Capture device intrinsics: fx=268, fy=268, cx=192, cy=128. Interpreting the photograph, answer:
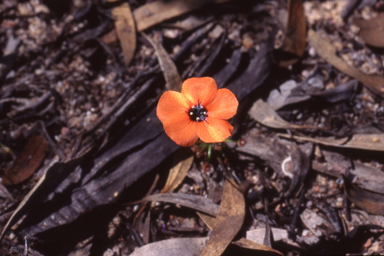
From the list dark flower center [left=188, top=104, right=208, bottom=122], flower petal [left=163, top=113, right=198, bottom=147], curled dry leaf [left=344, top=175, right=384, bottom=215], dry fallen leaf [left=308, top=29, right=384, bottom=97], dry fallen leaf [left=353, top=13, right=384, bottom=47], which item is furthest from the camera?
dry fallen leaf [left=353, top=13, right=384, bottom=47]

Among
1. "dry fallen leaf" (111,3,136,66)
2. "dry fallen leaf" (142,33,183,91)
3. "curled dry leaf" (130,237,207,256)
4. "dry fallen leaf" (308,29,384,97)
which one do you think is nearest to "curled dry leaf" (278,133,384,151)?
"dry fallen leaf" (308,29,384,97)

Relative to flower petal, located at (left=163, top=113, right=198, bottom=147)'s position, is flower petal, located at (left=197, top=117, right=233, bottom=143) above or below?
below

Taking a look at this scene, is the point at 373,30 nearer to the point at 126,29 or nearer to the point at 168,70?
the point at 168,70

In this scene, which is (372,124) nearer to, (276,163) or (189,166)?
(276,163)

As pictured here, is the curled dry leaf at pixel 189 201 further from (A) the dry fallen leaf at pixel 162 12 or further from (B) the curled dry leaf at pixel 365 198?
(A) the dry fallen leaf at pixel 162 12

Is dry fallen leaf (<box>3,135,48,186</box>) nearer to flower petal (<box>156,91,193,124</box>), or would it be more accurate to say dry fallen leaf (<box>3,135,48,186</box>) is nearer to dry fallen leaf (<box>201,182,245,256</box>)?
flower petal (<box>156,91,193,124</box>)

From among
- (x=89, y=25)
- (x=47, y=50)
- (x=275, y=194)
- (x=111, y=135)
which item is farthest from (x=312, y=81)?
(x=47, y=50)

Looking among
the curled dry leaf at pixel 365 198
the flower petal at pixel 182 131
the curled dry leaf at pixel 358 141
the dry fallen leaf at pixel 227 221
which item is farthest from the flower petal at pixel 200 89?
the curled dry leaf at pixel 365 198
